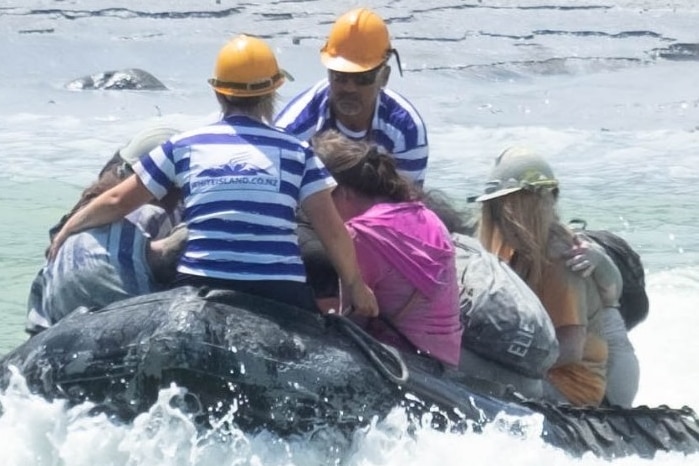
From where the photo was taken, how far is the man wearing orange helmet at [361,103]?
6227mm

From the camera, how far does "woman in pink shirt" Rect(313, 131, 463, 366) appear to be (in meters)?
5.09

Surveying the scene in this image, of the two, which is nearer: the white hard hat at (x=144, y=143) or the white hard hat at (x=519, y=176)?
the white hard hat at (x=144, y=143)

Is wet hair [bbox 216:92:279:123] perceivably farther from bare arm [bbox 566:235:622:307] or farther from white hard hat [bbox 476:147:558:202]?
bare arm [bbox 566:235:622:307]

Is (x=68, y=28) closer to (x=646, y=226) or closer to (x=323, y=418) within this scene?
(x=646, y=226)

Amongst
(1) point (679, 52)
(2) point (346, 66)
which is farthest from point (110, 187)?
(1) point (679, 52)

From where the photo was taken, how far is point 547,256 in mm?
5672

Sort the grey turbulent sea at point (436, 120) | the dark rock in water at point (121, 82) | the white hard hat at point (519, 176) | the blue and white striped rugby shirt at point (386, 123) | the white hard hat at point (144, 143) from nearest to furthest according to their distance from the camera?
the grey turbulent sea at point (436, 120) < the white hard hat at point (144, 143) < the white hard hat at point (519, 176) < the blue and white striped rugby shirt at point (386, 123) < the dark rock in water at point (121, 82)

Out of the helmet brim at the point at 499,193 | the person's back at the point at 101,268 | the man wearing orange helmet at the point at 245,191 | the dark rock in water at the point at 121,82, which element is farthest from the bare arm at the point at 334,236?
the dark rock in water at the point at 121,82

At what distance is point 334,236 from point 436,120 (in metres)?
11.6

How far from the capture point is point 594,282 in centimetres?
580

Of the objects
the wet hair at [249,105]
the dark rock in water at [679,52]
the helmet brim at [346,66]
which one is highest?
the wet hair at [249,105]

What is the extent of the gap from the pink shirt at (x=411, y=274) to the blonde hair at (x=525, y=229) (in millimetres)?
464

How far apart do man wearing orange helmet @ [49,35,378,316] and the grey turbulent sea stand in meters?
0.48

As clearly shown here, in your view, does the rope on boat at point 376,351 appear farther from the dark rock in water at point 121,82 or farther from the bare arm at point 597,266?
the dark rock in water at point 121,82
